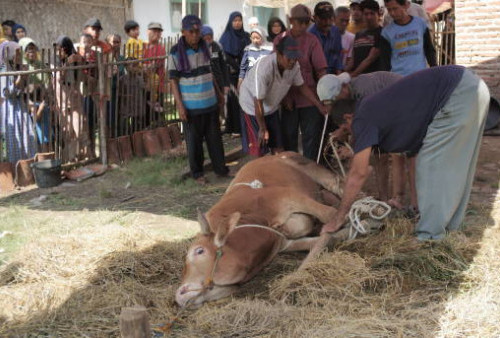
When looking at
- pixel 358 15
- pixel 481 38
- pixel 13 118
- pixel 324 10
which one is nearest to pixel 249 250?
pixel 324 10

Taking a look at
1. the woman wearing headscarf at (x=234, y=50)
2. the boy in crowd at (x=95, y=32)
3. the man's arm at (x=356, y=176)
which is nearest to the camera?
the man's arm at (x=356, y=176)

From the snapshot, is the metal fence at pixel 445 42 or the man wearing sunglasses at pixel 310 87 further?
the metal fence at pixel 445 42

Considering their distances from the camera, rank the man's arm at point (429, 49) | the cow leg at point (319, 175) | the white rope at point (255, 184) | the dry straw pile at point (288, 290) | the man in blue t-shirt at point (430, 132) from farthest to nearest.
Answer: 1. the man's arm at point (429, 49)
2. the cow leg at point (319, 175)
3. the white rope at point (255, 184)
4. the man in blue t-shirt at point (430, 132)
5. the dry straw pile at point (288, 290)

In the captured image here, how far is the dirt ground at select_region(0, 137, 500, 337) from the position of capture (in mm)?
4012

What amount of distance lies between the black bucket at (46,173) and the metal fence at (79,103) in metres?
0.39

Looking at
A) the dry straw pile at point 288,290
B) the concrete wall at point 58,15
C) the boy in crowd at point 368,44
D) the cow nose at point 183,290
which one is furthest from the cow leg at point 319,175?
the concrete wall at point 58,15

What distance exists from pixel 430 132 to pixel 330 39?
3.25m

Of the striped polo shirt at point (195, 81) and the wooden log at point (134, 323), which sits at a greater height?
the striped polo shirt at point (195, 81)

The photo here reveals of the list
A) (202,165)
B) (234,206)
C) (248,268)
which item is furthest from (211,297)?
(202,165)

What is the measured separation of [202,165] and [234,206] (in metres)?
3.36

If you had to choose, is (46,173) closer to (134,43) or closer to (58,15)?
(134,43)

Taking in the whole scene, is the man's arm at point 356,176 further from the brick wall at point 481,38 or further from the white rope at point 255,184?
the brick wall at point 481,38

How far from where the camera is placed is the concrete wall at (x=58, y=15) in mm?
14273

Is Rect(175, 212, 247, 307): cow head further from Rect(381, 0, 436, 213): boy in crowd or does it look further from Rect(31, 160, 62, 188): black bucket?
Rect(31, 160, 62, 188): black bucket
